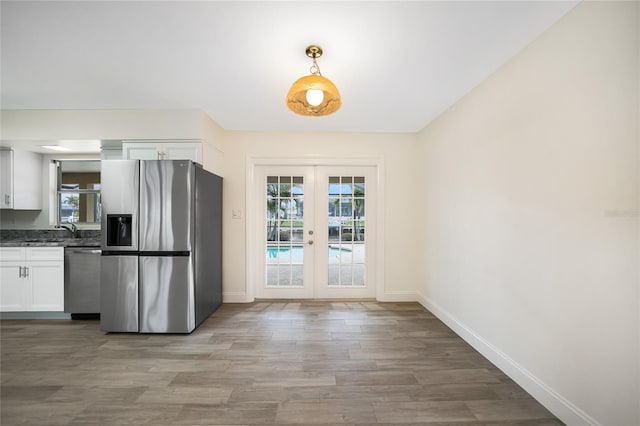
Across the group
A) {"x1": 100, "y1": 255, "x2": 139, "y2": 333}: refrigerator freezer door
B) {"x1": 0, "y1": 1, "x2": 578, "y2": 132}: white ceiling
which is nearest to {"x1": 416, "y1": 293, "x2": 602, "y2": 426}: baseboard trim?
{"x1": 0, "y1": 1, "x2": 578, "y2": 132}: white ceiling

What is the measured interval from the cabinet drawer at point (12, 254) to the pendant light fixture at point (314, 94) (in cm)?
386

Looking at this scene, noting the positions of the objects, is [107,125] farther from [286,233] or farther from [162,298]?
[286,233]

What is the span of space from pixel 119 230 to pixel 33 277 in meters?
1.51

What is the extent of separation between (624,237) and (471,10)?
5.09ft

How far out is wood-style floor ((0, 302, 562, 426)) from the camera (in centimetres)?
171

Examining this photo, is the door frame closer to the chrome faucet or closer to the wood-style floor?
the wood-style floor

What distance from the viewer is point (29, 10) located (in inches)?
64.9

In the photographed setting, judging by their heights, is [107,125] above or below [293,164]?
above

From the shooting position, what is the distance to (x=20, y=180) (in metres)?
3.53

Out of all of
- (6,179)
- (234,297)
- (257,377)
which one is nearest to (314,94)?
(257,377)

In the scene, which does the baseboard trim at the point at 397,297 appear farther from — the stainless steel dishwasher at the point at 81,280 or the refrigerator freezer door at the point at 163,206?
the stainless steel dishwasher at the point at 81,280

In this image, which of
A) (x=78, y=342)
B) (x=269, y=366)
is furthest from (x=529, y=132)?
(x=78, y=342)

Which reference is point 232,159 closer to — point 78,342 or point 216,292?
point 216,292

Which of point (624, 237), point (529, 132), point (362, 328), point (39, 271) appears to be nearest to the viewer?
point (624, 237)
